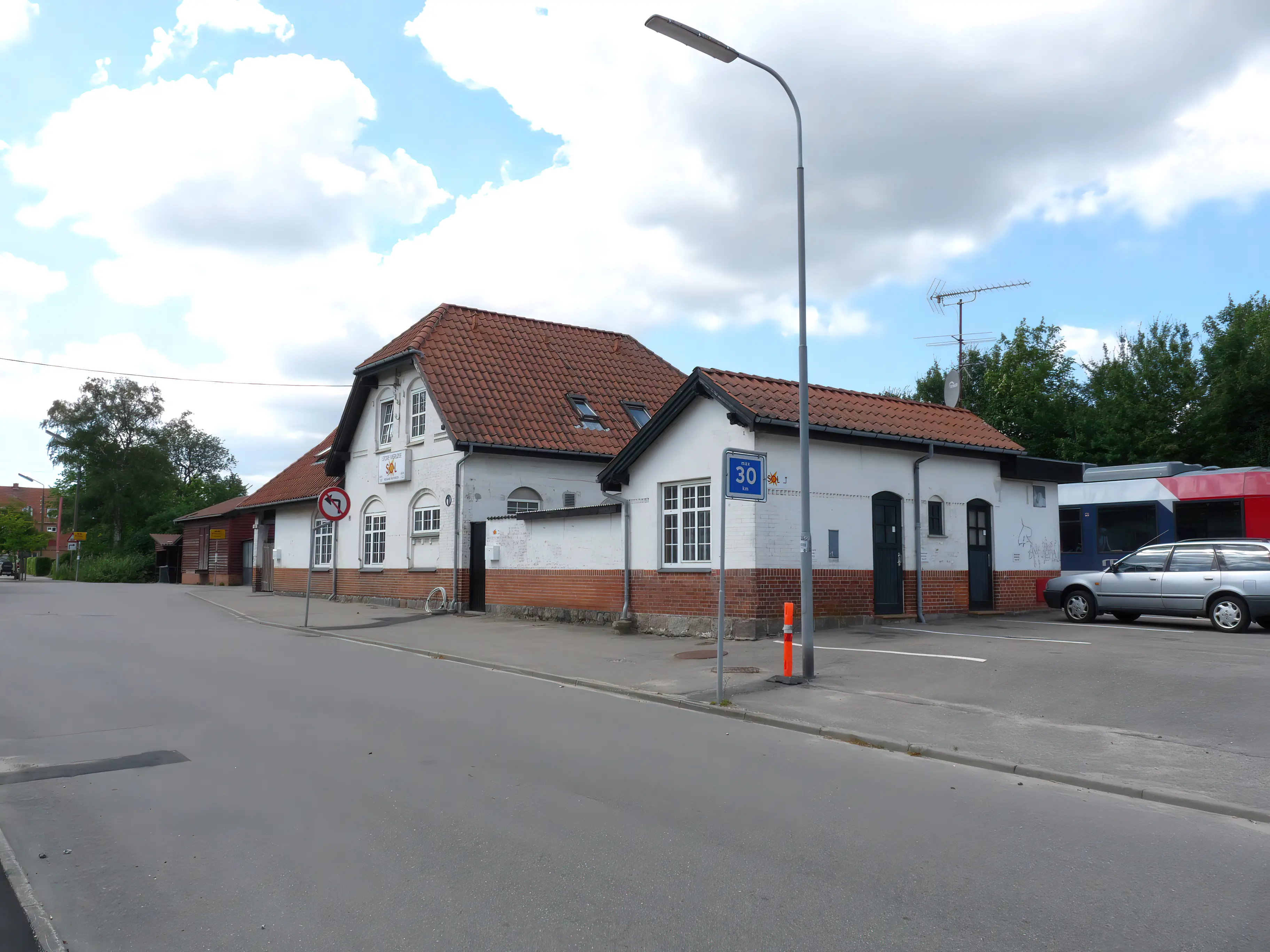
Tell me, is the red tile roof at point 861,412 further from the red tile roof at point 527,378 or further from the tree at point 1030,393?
the tree at point 1030,393

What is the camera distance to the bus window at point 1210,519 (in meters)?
22.0

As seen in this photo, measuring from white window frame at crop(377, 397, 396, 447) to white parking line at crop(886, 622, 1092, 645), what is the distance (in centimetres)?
1610

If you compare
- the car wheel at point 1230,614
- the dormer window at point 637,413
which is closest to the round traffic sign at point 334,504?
the dormer window at point 637,413

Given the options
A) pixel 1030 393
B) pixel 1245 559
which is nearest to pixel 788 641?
pixel 1245 559

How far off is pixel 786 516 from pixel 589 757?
9.80m

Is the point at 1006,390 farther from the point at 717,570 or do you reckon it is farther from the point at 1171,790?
the point at 1171,790

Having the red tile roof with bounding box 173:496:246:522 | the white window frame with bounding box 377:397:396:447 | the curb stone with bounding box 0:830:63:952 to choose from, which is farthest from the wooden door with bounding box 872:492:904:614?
the red tile roof with bounding box 173:496:246:522

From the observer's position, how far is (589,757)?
26.3 ft

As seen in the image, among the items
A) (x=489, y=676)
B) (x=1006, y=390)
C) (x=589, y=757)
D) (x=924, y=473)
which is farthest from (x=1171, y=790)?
(x=1006, y=390)

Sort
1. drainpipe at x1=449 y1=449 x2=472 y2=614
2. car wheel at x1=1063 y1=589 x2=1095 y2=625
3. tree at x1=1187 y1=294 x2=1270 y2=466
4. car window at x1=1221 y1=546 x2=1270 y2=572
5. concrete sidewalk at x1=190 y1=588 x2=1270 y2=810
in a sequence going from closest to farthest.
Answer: concrete sidewalk at x1=190 y1=588 x2=1270 y2=810, car window at x1=1221 y1=546 x2=1270 y2=572, car wheel at x1=1063 y1=589 x2=1095 y2=625, drainpipe at x1=449 y1=449 x2=472 y2=614, tree at x1=1187 y1=294 x2=1270 y2=466

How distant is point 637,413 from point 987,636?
1517 centimetres

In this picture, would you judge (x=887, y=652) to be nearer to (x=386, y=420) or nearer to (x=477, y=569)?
(x=477, y=569)

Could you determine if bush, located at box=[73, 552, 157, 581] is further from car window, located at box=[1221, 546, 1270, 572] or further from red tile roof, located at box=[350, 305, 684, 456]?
car window, located at box=[1221, 546, 1270, 572]

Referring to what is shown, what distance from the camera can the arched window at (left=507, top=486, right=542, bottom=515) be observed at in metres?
25.4
